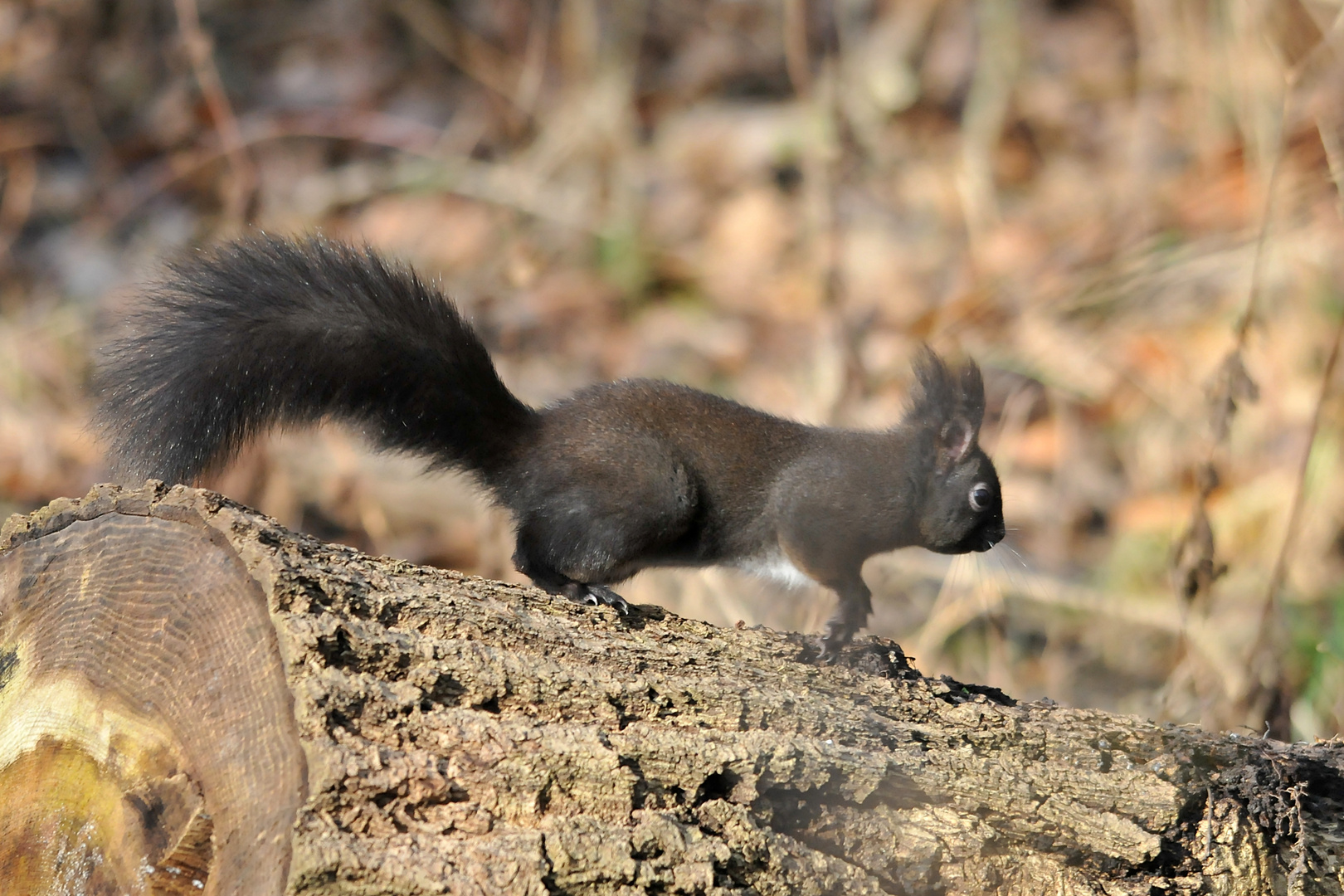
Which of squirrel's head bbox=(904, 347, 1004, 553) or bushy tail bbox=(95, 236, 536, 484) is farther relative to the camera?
squirrel's head bbox=(904, 347, 1004, 553)

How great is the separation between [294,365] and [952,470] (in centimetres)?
151

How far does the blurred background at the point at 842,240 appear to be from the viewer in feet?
13.7

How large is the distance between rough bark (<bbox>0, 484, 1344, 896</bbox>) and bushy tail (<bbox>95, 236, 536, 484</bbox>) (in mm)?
339

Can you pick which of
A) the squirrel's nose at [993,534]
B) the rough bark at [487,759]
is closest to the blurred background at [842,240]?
the squirrel's nose at [993,534]

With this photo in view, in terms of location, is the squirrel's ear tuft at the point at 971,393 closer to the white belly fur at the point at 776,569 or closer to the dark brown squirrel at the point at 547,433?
the dark brown squirrel at the point at 547,433

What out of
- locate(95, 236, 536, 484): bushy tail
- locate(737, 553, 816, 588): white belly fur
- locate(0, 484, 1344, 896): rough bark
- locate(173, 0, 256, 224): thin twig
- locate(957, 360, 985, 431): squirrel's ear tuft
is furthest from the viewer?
locate(173, 0, 256, 224): thin twig

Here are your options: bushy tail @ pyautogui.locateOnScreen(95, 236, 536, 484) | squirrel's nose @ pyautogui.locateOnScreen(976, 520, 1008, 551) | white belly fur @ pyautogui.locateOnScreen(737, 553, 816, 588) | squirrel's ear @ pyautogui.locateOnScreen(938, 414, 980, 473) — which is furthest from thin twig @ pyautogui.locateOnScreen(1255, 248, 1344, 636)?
bushy tail @ pyautogui.locateOnScreen(95, 236, 536, 484)

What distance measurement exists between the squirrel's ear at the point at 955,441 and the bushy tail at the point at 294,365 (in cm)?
97

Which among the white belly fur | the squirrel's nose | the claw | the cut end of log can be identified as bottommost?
the cut end of log

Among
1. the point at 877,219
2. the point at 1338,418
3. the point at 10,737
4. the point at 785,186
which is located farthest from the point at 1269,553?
the point at 10,737

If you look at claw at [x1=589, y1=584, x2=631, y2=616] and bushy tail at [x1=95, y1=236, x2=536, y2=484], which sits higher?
bushy tail at [x1=95, y1=236, x2=536, y2=484]

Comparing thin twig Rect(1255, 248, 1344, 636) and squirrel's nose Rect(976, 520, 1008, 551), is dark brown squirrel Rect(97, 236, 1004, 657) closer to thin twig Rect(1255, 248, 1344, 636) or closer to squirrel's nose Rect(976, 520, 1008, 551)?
squirrel's nose Rect(976, 520, 1008, 551)

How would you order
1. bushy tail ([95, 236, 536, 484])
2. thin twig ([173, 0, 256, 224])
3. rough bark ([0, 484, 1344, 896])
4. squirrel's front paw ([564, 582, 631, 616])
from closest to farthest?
rough bark ([0, 484, 1344, 896]) → bushy tail ([95, 236, 536, 484]) → squirrel's front paw ([564, 582, 631, 616]) → thin twig ([173, 0, 256, 224])

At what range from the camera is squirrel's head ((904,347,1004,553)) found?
2.83 m
